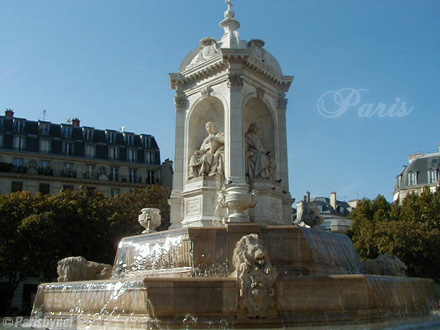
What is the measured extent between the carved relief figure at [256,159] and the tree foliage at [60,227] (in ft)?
67.6

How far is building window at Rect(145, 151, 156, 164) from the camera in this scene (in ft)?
222

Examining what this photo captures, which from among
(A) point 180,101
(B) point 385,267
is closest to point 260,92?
(A) point 180,101

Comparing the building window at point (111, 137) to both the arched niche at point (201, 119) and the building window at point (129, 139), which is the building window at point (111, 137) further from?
the arched niche at point (201, 119)

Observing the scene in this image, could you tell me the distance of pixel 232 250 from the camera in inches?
605

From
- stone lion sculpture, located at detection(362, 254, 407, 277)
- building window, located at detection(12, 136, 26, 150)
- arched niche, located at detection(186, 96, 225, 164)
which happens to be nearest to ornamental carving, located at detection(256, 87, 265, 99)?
arched niche, located at detection(186, 96, 225, 164)

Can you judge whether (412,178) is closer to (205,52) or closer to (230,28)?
(230,28)

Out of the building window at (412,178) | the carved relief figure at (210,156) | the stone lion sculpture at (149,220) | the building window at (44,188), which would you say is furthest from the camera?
the building window at (412,178)

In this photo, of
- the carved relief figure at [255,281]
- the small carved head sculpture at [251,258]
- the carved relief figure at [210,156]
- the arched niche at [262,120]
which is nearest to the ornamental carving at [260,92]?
the arched niche at [262,120]

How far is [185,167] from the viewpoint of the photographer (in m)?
22.3

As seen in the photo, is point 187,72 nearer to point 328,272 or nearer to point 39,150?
point 328,272

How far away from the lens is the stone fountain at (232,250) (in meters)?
12.4

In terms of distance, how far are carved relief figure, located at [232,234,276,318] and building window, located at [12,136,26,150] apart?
2139 inches

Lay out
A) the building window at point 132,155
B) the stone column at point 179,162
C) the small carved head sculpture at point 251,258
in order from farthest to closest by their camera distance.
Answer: the building window at point 132,155, the stone column at point 179,162, the small carved head sculpture at point 251,258

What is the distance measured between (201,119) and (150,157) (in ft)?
150
